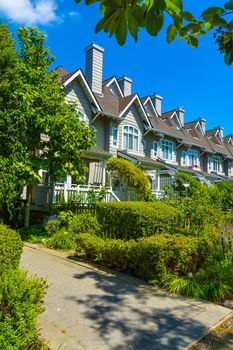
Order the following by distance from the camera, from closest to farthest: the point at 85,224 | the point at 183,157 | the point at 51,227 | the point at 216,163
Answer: the point at 85,224 → the point at 51,227 → the point at 183,157 → the point at 216,163

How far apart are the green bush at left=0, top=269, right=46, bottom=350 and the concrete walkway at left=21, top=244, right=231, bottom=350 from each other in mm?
912

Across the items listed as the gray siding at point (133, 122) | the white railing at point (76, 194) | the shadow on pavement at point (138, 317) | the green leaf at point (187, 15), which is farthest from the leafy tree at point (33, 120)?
the green leaf at point (187, 15)

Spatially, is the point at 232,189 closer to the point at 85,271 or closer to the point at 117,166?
the point at 117,166

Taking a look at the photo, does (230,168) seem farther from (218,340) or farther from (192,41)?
(192,41)

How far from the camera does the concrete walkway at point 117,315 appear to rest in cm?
409

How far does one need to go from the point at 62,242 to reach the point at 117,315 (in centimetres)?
564

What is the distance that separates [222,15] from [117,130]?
20.9 metres

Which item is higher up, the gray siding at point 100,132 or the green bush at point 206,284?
the gray siding at point 100,132

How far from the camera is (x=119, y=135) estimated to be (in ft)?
75.6

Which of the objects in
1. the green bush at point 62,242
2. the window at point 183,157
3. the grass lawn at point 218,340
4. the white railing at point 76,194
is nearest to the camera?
the grass lawn at point 218,340

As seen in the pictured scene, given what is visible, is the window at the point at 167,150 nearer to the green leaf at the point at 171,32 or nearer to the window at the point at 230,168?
the window at the point at 230,168

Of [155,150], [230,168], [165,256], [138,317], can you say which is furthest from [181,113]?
[138,317]

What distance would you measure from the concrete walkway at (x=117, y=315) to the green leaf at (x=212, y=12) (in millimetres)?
3722

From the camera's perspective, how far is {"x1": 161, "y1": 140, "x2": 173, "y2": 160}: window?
1120 inches
